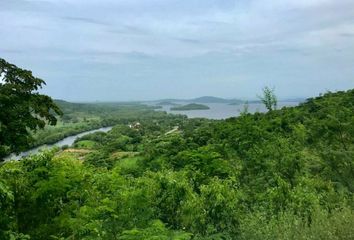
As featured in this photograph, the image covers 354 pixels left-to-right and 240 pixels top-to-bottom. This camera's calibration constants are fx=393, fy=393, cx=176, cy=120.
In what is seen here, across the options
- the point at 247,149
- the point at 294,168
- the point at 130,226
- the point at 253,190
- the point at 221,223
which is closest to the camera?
the point at 130,226

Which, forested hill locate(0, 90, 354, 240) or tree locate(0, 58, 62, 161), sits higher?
tree locate(0, 58, 62, 161)

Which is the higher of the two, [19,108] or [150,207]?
[19,108]

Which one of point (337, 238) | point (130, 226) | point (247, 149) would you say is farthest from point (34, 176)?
point (247, 149)

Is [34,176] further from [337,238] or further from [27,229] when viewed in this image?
[337,238]

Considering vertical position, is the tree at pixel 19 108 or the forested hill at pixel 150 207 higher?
the tree at pixel 19 108

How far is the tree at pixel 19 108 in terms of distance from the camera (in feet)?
50.9

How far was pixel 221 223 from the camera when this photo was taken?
12.9 metres

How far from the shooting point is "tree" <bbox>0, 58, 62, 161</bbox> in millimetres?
15523

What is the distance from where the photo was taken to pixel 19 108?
52.6 feet

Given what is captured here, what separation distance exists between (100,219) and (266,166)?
1296 centimetres

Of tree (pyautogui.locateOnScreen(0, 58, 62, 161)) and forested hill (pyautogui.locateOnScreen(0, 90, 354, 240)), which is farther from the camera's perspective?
tree (pyautogui.locateOnScreen(0, 58, 62, 161))

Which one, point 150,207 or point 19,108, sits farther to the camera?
point 19,108

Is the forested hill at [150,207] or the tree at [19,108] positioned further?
the tree at [19,108]

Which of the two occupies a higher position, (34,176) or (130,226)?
(34,176)
